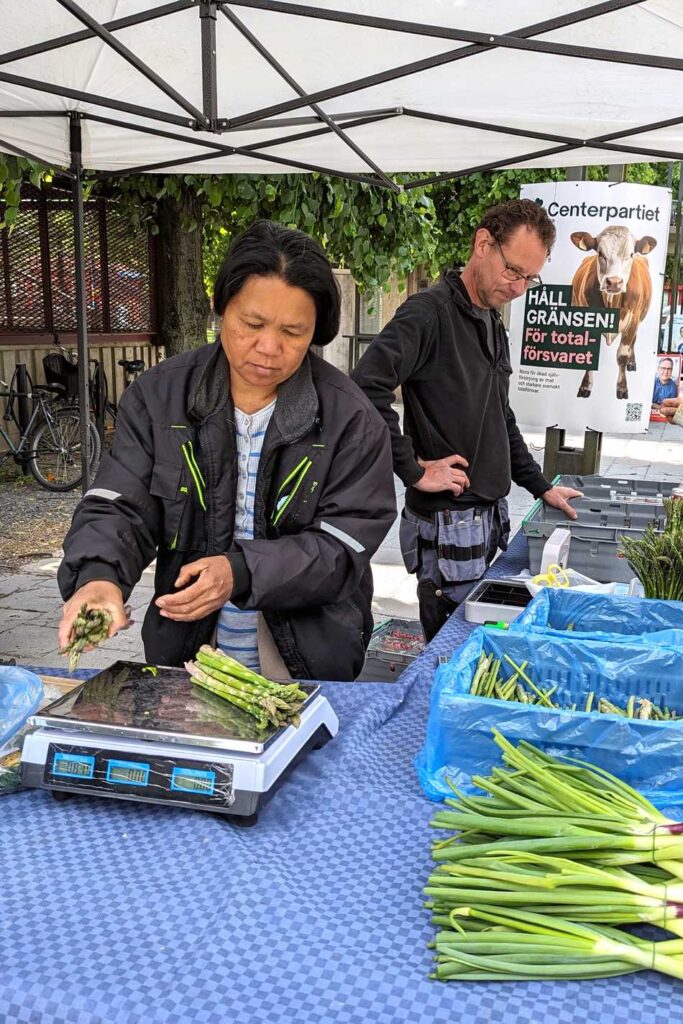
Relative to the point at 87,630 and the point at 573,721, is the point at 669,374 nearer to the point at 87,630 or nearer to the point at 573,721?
the point at 573,721

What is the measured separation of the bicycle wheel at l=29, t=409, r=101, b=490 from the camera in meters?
9.66

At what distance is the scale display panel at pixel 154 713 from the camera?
1587 millimetres

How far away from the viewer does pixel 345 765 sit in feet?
6.07

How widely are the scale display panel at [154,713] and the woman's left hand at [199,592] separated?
14 centimetres

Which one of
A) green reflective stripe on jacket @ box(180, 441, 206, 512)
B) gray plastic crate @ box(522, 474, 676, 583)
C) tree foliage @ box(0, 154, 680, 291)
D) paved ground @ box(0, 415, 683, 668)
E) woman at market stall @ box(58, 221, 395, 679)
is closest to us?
woman at market stall @ box(58, 221, 395, 679)

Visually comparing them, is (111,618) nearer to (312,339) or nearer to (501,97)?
(312,339)

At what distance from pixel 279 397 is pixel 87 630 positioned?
2.51ft

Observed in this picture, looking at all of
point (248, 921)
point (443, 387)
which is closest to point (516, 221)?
point (443, 387)

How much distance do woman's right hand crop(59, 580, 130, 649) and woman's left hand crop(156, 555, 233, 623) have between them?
0.30 feet

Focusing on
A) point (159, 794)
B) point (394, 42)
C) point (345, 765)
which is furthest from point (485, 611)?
point (394, 42)

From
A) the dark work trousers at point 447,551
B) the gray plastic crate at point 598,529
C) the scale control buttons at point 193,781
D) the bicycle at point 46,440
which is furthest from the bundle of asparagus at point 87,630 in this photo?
the bicycle at point 46,440

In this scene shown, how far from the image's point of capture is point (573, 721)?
1625 mm

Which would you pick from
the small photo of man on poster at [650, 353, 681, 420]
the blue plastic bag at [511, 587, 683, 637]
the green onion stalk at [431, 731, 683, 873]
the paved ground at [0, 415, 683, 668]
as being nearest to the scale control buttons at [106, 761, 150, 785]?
the green onion stalk at [431, 731, 683, 873]

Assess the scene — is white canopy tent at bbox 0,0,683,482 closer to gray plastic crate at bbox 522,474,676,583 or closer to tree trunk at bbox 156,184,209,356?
gray plastic crate at bbox 522,474,676,583
